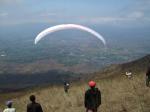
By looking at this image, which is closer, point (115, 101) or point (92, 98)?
point (92, 98)

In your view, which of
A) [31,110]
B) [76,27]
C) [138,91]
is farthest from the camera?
[138,91]

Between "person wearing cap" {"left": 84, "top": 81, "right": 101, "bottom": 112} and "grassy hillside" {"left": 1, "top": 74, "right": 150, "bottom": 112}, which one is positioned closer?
"person wearing cap" {"left": 84, "top": 81, "right": 101, "bottom": 112}

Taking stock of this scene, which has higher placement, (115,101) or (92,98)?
(92,98)

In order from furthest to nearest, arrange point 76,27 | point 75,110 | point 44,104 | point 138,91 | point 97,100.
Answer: point 44,104 → point 138,91 → point 75,110 → point 76,27 → point 97,100

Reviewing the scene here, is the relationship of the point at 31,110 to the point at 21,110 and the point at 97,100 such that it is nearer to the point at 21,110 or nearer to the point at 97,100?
the point at 97,100

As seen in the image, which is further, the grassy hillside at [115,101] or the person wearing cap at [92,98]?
the grassy hillside at [115,101]

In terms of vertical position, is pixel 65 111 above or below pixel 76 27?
below

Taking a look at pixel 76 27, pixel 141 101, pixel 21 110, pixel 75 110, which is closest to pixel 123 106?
pixel 141 101

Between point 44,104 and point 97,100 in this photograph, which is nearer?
point 97,100

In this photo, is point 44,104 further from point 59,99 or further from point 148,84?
point 148,84
